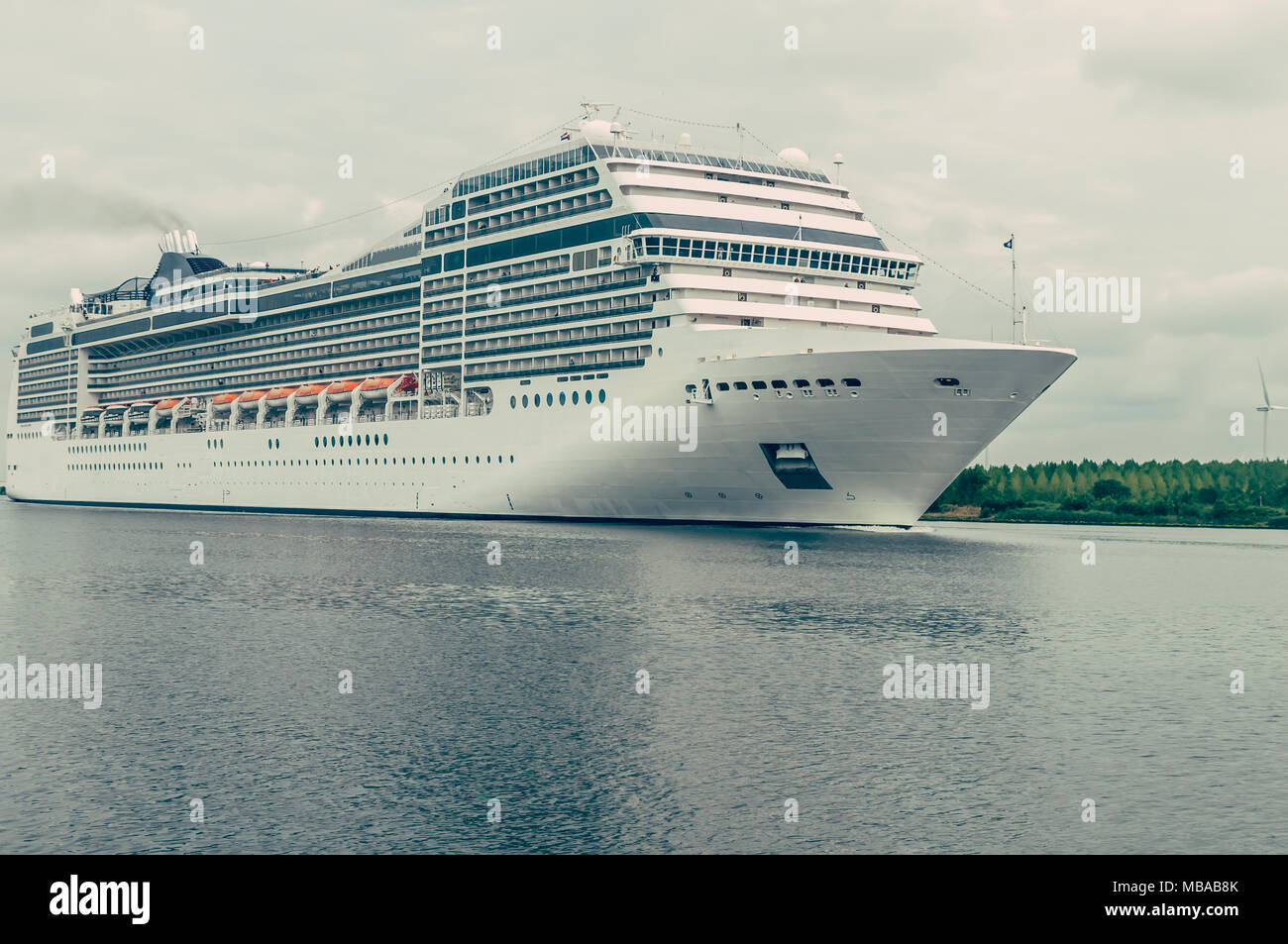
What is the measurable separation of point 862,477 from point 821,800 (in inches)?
1883

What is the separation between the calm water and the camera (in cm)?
1586

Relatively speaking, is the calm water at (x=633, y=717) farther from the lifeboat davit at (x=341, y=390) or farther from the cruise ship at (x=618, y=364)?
the lifeboat davit at (x=341, y=390)

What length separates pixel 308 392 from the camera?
100 meters

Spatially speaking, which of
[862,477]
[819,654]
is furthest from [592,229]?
[819,654]

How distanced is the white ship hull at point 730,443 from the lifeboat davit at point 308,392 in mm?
8712

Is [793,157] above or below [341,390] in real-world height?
above

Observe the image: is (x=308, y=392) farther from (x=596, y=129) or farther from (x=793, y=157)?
(x=793, y=157)

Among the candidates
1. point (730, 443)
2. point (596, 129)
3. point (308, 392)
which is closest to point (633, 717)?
point (730, 443)

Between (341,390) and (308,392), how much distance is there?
6.04 meters

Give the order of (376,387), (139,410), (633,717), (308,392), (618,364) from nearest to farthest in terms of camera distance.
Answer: (633,717)
(618,364)
(376,387)
(308,392)
(139,410)

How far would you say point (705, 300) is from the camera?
68.0 meters

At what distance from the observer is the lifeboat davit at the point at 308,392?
9900 centimetres

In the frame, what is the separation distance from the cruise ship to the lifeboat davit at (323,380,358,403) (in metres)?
0.29
